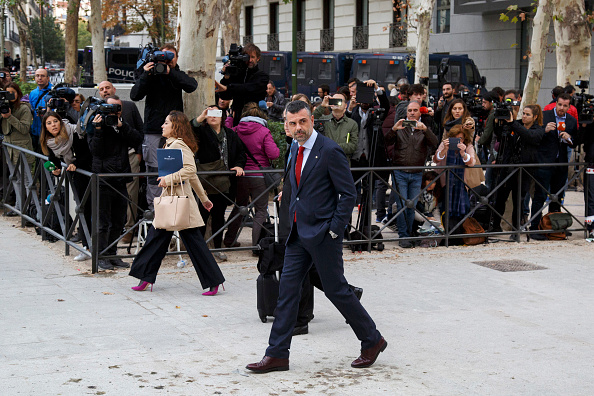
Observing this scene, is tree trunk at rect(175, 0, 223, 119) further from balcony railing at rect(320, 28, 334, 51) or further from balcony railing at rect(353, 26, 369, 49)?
balcony railing at rect(320, 28, 334, 51)

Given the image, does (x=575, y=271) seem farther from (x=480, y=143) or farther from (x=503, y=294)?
(x=480, y=143)

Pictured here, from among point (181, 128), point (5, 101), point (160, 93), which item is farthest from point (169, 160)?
point (5, 101)

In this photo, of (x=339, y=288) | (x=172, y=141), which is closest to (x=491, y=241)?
(x=172, y=141)

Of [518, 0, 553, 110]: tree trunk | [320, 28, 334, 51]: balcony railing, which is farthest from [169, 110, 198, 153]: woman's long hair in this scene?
[320, 28, 334, 51]: balcony railing

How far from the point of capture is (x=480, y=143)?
1161 cm

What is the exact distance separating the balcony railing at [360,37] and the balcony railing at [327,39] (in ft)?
6.46

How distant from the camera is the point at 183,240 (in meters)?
8.09

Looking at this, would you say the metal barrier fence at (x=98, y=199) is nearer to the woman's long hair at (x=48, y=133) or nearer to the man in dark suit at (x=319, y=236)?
the woman's long hair at (x=48, y=133)

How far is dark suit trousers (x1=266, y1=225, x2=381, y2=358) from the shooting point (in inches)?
228

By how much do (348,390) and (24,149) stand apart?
24.5 ft

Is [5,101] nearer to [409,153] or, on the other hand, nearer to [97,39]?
[409,153]

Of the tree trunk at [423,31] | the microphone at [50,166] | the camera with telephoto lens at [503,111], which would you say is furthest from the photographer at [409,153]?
the tree trunk at [423,31]

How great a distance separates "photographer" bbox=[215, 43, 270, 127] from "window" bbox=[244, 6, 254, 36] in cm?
3981

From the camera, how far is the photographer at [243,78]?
32.5 ft
